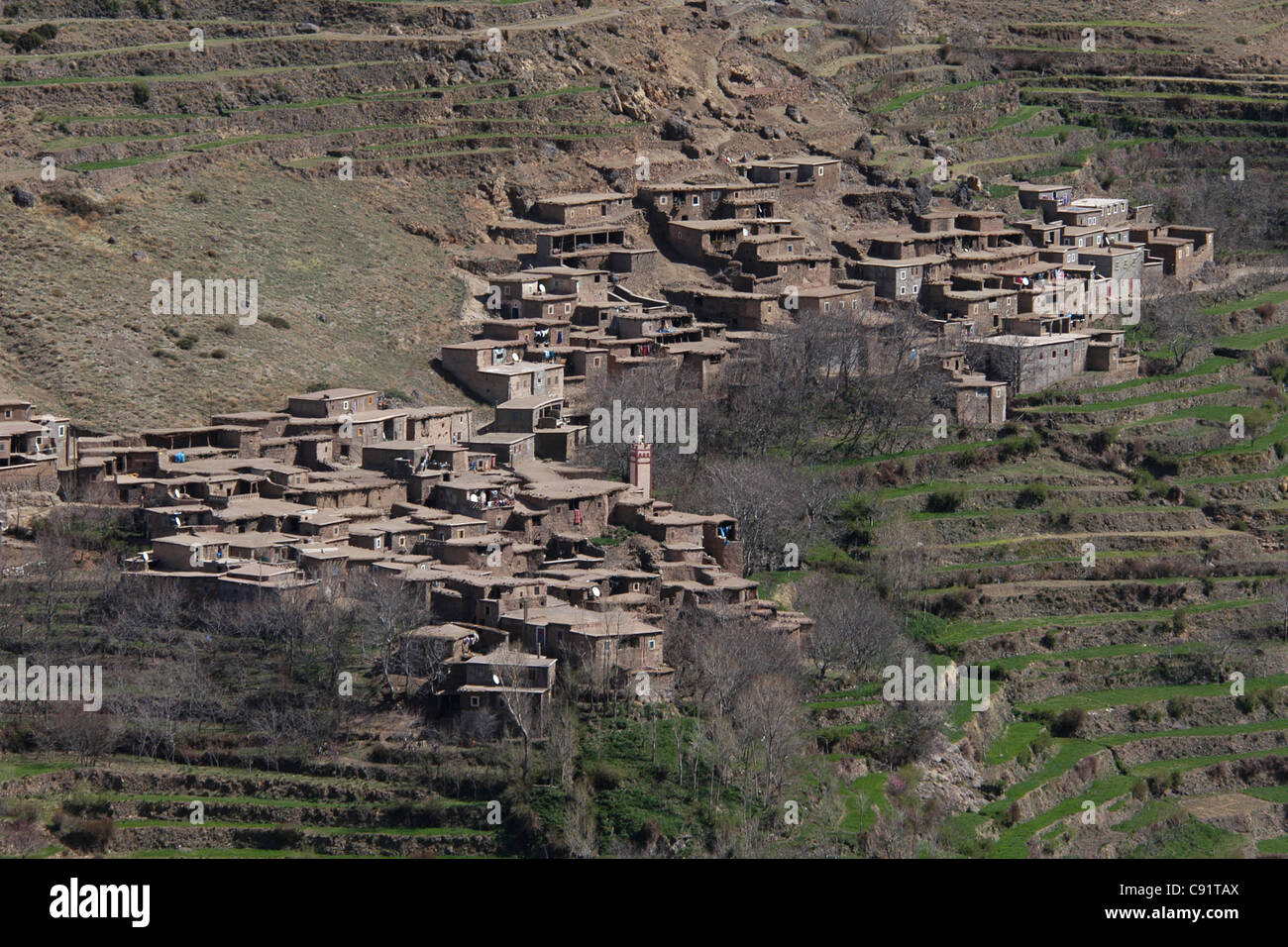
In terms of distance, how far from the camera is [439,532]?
171 feet

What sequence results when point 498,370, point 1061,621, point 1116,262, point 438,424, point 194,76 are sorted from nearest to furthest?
point 1061,621 < point 438,424 < point 498,370 < point 1116,262 < point 194,76

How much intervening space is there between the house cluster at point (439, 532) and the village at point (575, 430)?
6 cm

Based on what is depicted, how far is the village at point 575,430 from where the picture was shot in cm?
4872

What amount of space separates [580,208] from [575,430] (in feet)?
39.8

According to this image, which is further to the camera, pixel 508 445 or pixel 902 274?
pixel 902 274

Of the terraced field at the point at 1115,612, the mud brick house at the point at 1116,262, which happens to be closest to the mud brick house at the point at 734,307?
the terraced field at the point at 1115,612

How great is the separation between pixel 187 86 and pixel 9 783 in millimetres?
30913

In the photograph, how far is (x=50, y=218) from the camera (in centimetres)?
6275

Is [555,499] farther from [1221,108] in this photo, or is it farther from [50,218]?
[1221,108]

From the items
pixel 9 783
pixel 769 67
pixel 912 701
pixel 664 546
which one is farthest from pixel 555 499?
pixel 769 67

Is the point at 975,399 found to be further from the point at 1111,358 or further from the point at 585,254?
the point at 585,254

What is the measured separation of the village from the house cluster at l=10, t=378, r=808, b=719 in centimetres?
6

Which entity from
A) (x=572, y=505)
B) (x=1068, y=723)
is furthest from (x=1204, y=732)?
(x=572, y=505)

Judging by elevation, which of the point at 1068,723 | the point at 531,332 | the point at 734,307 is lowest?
the point at 1068,723
